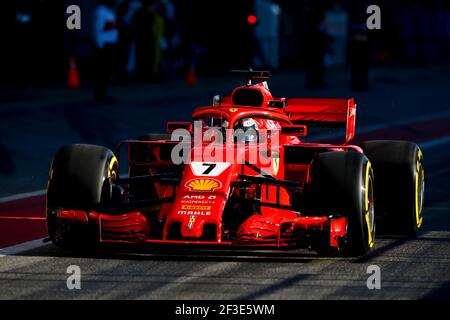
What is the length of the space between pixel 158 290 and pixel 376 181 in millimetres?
3288

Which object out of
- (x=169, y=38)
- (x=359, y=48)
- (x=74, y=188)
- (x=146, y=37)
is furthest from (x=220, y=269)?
(x=169, y=38)

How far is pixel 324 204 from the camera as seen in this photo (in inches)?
430

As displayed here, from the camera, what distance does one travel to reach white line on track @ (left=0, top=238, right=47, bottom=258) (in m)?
11.3

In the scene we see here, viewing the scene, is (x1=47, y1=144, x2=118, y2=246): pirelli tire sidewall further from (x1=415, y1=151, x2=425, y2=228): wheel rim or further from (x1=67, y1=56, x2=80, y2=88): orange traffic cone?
(x1=67, y1=56, x2=80, y2=88): orange traffic cone

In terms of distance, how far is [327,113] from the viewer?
44.4ft

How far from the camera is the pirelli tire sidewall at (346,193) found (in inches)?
428

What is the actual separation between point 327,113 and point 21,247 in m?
3.53

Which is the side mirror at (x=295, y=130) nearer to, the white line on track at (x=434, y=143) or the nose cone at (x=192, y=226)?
the nose cone at (x=192, y=226)

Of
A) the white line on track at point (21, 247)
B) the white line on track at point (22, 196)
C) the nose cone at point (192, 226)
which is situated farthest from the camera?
the white line on track at point (22, 196)

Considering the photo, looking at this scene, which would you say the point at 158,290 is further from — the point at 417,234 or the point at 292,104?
the point at 292,104

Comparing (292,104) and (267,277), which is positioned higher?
(292,104)

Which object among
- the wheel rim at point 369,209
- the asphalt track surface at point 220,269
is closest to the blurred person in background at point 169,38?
the asphalt track surface at point 220,269
